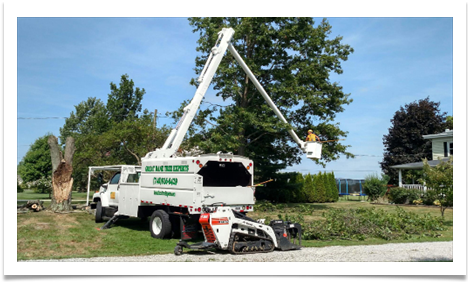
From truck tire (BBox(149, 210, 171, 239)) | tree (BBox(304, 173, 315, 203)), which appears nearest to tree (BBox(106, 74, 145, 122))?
tree (BBox(304, 173, 315, 203))

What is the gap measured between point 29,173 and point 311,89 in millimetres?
38392

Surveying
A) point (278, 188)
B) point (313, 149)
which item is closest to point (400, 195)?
point (278, 188)

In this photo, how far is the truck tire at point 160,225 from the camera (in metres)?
11.6

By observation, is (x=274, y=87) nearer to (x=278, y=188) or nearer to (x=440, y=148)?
(x=278, y=188)

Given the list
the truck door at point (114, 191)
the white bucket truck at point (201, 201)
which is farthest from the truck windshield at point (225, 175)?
the truck door at point (114, 191)

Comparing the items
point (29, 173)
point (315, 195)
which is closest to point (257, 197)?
point (315, 195)

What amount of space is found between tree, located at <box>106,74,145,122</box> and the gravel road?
37.3 metres

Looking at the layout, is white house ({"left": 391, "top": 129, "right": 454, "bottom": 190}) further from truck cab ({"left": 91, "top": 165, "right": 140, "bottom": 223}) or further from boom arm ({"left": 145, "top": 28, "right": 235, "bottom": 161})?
truck cab ({"left": 91, "top": 165, "right": 140, "bottom": 223})

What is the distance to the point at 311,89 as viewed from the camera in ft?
77.9

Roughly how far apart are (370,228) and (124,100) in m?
38.5

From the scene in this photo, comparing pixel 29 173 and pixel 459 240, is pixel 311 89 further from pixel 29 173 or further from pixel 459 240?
pixel 29 173

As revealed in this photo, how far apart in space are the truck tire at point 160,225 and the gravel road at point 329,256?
5.75 feet

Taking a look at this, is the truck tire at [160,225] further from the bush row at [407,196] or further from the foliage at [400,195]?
the foliage at [400,195]

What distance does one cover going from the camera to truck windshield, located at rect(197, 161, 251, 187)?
40.6 feet
